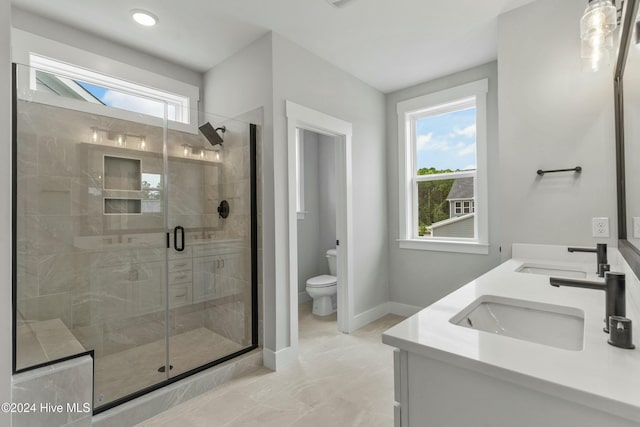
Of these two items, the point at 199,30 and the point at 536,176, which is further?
the point at 199,30

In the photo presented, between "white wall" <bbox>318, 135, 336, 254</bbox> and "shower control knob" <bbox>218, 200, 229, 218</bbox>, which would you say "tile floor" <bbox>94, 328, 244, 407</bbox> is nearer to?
"shower control knob" <bbox>218, 200, 229, 218</bbox>

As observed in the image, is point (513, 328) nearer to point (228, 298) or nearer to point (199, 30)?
point (228, 298)

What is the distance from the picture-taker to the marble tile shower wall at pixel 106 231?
2.05m

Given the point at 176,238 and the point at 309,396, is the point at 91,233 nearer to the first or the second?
the point at 176,238

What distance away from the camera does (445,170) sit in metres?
3.27

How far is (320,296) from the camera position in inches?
142

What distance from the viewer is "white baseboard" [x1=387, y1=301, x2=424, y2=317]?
3.43 m

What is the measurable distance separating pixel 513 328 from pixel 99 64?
10.8 ft

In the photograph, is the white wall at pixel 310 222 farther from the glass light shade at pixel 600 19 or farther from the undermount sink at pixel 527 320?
the glass light shade at pixel 600 19

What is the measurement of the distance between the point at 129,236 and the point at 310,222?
2.36 meters

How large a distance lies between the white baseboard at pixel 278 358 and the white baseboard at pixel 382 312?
831mm

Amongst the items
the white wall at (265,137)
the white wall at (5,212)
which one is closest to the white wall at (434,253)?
the white wall at (265,137)

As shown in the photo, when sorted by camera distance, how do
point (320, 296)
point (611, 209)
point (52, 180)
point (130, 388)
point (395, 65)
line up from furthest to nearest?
point (320, 296) → point (395, 65) → point (52, 180) → point (130, 388) → point (611, 209)

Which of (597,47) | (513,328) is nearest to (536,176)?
(597,47)
